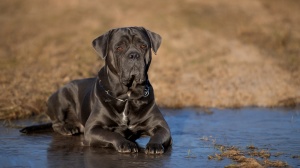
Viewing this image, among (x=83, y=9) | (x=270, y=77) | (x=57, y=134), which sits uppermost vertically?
(x=83, y=9)

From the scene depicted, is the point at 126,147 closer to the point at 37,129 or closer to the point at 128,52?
the point at 128,52

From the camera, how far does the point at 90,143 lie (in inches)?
285

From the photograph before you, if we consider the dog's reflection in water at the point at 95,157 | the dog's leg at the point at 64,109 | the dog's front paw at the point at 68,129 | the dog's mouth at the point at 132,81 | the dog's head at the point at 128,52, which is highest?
the dog's head at the point at 128,52

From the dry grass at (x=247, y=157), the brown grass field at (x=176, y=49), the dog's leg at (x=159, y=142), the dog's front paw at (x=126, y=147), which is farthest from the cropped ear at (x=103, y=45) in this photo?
the brown grass field at (x=176, y=49)

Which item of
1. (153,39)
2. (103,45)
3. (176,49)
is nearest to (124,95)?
(103,45)

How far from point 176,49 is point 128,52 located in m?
9.31

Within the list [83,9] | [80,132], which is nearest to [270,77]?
[80,132]

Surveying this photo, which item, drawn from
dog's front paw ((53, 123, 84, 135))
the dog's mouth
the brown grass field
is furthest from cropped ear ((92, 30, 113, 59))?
the brown grass field

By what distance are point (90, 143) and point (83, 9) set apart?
15220mm

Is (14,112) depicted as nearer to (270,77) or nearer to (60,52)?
(270,77)

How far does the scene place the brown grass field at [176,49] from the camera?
11281 mm

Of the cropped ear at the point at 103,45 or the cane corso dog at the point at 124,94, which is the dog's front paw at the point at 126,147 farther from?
the cropped ear at the point at 103,45

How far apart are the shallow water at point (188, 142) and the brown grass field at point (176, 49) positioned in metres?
1.23

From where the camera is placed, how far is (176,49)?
16453 mm
